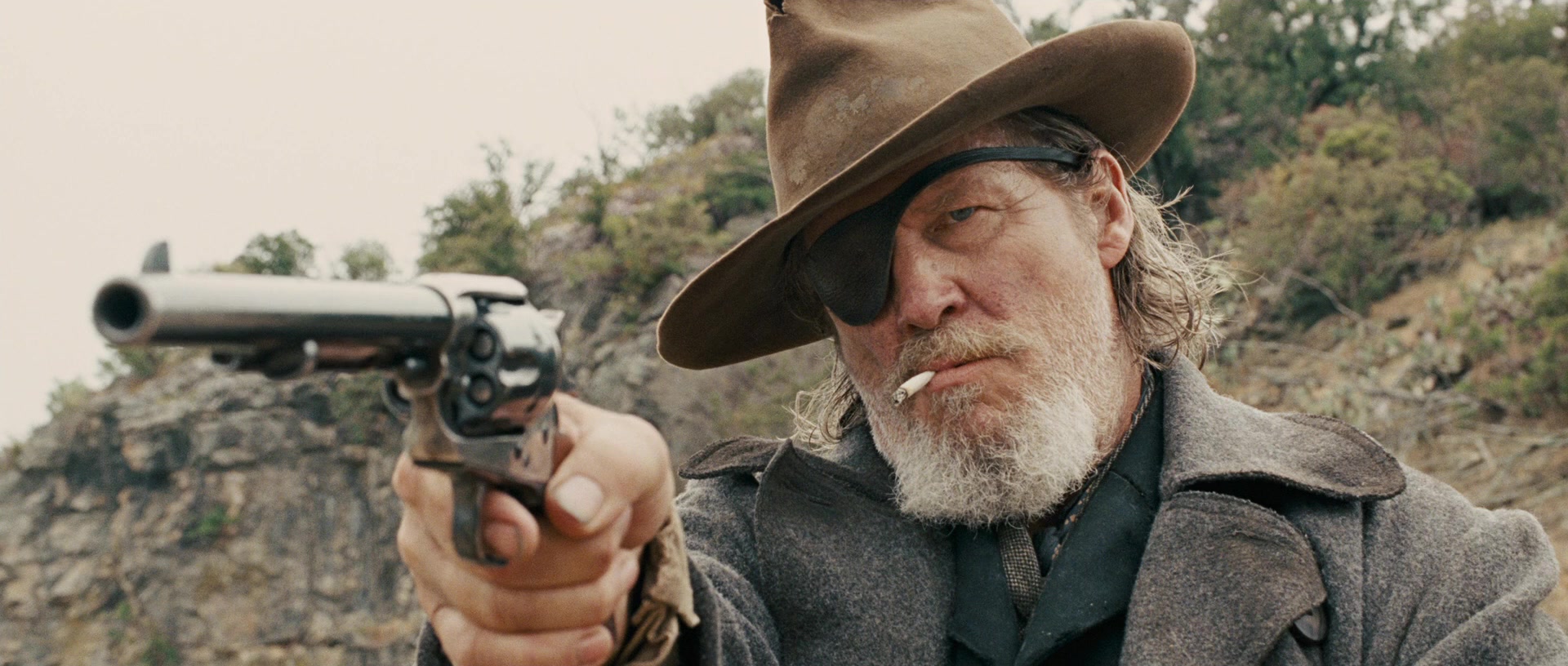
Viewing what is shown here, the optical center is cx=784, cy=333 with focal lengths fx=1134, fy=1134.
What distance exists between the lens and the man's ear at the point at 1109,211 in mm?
3289

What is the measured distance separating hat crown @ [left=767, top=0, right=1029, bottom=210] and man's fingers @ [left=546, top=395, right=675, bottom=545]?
1.40 m

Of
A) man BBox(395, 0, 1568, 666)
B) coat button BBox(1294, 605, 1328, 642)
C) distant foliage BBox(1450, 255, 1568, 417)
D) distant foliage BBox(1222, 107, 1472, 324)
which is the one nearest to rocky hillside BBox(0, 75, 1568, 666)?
distant foliage BBox(1222, 107, 1472, 324)

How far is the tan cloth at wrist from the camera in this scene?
184 centimetres

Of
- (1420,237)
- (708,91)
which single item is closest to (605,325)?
(708,91)

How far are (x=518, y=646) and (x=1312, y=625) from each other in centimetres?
171

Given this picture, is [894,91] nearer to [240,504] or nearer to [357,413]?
[357,413]

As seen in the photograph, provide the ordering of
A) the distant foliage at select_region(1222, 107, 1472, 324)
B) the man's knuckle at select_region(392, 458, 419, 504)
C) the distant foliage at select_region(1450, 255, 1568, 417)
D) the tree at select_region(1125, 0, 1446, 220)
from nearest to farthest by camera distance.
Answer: the man's knuckle at select_region(392, 458, 419, 504), the distant foliage at select_region(1450, 255, 1568, 417), the distant foliage at select_region(1222, 107, 1472, 324), the tree at select_region(1125, 0, 1446, 220)

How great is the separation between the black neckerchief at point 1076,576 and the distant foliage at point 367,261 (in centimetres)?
2477

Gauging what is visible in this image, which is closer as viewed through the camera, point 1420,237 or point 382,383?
point 382,383

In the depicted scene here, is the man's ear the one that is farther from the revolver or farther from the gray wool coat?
the revolver

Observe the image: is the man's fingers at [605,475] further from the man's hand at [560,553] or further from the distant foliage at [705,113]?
the distant foliage at [705,113]

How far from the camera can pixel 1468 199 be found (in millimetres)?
18359

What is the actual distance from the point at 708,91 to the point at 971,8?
1168 inches

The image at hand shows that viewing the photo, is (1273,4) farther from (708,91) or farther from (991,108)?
(991,108)
